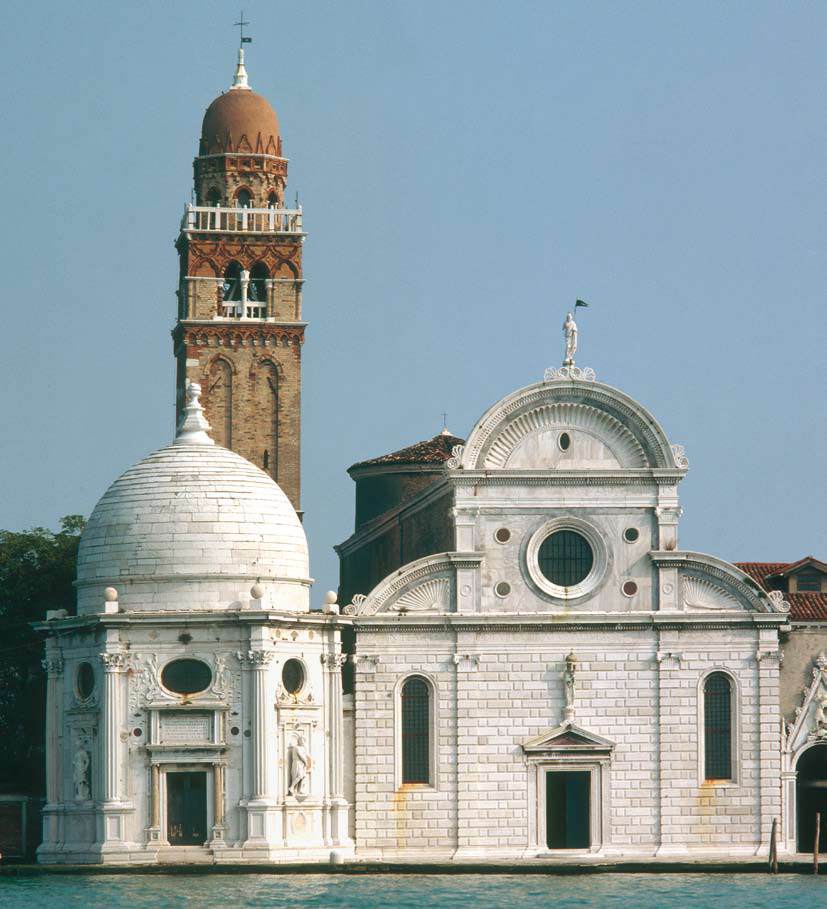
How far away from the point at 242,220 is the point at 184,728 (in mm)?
18518

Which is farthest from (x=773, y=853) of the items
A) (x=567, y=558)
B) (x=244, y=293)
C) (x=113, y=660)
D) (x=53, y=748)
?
(x=244, y=293)

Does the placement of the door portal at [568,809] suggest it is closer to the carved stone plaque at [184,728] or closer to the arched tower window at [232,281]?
the carved stone plaque at [184,728]

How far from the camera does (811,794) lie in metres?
76.1

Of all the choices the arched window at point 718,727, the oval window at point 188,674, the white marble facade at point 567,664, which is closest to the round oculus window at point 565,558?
the white marble facade at point 567,664

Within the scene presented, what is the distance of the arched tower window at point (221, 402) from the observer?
82.9 metres

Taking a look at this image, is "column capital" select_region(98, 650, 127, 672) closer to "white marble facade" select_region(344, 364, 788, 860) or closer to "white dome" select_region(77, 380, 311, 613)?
"white dome" select_region(77, 380, 311, 613)

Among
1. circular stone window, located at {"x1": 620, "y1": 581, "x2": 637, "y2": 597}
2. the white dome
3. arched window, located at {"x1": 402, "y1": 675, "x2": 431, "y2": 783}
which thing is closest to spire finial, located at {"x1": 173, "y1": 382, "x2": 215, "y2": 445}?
the white dome

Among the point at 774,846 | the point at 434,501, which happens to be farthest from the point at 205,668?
the point at 774,846

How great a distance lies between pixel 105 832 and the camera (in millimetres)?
70562

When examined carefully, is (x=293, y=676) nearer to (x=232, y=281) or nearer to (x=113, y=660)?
(x=113, y=660)

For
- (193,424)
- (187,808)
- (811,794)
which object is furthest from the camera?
(811,794)

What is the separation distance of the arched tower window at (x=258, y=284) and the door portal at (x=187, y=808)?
17.3 meters

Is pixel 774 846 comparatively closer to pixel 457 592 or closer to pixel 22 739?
pixel 457 592

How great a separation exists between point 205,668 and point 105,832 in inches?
171
